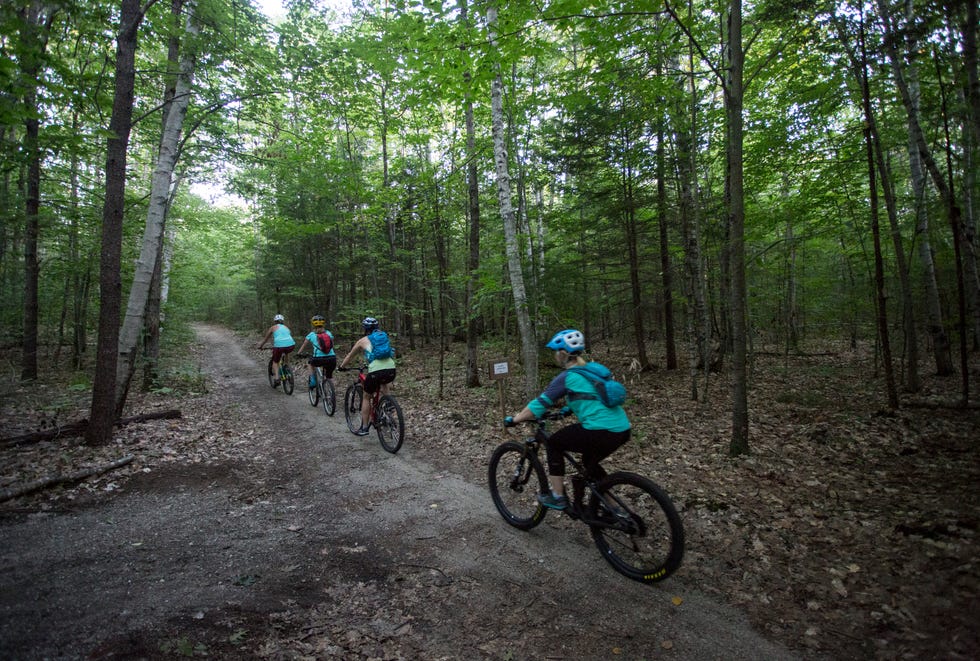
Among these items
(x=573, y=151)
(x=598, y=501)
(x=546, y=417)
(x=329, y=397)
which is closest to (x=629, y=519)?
(x=598, y=501)

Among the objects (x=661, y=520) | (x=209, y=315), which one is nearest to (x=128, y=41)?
(x=661, y=520)

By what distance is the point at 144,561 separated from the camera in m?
3.96

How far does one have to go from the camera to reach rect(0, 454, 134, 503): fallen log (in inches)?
199

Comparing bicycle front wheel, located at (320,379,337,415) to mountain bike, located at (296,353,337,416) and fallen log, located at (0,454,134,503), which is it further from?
fallen log, located at (0,454,134,503)

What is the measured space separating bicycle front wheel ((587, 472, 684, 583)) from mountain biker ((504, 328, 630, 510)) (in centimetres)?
28

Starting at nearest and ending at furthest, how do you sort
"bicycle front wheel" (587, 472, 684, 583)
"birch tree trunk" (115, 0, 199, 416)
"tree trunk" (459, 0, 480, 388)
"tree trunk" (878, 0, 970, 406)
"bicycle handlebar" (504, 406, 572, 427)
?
"bicycle front wheel" (587, 472, 684, 583) < "bicycle handlebar" (504, 406, 572, 427) < "tree trunk" (878, 0, 970, 406) < "birch tree trunk" (115, 0, 199, 416) < "tree trunk" (459, 0, 480, 388)

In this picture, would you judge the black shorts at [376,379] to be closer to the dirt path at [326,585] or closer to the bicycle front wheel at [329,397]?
the dirt path at [326,585]

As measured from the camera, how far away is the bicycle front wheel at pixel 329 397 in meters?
10.0

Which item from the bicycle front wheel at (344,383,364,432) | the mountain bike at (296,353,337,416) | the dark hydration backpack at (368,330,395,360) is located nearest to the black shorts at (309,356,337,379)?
the mountain bike at (296,353,337,416)

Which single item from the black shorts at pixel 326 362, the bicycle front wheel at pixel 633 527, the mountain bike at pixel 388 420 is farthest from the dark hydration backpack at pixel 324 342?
the bicycle front wheel at pixel 633 527

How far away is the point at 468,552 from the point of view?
4.26 meters

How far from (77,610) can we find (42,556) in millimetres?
1417

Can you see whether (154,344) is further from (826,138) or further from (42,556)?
(826,138)

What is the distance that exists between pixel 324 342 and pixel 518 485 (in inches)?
292
